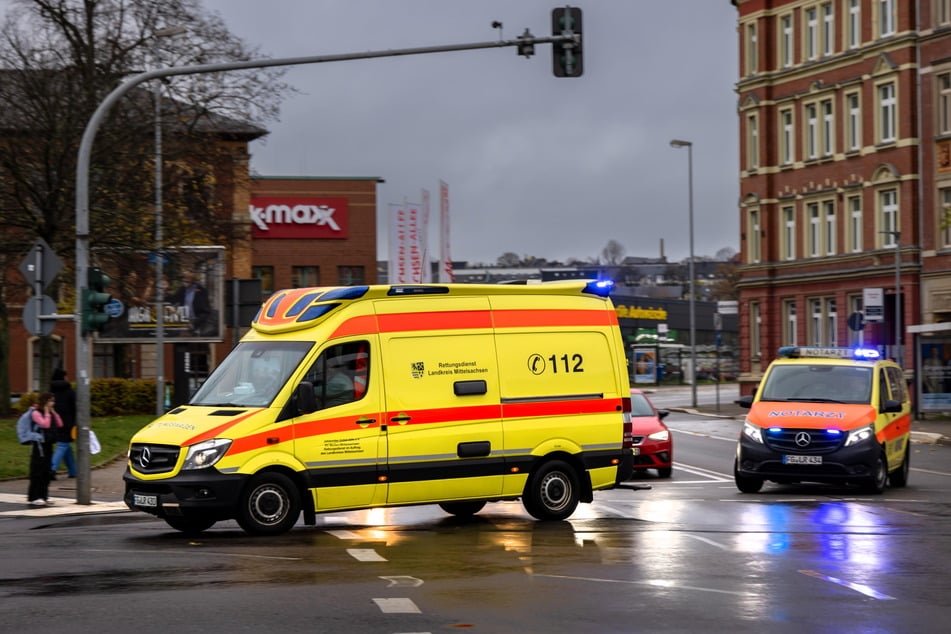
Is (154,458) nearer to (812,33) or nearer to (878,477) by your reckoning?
(878,477)

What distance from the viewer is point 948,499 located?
20.7m

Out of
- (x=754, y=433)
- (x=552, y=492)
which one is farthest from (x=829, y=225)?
(x=552, y=492)

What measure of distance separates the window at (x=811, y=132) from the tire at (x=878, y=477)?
40302 mm

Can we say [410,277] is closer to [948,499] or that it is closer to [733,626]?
[948,499]

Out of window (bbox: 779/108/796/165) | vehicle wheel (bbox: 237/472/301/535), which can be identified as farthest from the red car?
window (bbox: 779/108/796/165)

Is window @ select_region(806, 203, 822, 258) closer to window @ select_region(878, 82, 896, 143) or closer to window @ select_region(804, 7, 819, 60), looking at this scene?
window @ select_region(878, 82, 896, 143)

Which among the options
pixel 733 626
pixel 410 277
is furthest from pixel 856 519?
pixel 410 277

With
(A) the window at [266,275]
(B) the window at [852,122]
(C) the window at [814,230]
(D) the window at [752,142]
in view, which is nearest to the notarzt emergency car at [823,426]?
(B) the window at [852,122]

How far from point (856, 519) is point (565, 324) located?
12.5ft

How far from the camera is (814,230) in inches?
2395

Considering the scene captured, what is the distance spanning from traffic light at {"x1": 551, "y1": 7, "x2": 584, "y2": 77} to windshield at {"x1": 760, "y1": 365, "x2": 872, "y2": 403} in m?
5.29

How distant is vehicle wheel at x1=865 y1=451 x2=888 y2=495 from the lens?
21188 millimetres

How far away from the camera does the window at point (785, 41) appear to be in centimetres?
6172

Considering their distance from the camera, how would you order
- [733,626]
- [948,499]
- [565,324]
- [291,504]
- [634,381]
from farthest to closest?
1. [634,381]
2. [948,499]
3. [565,324]
4. [291,504]
5. [733,626]
